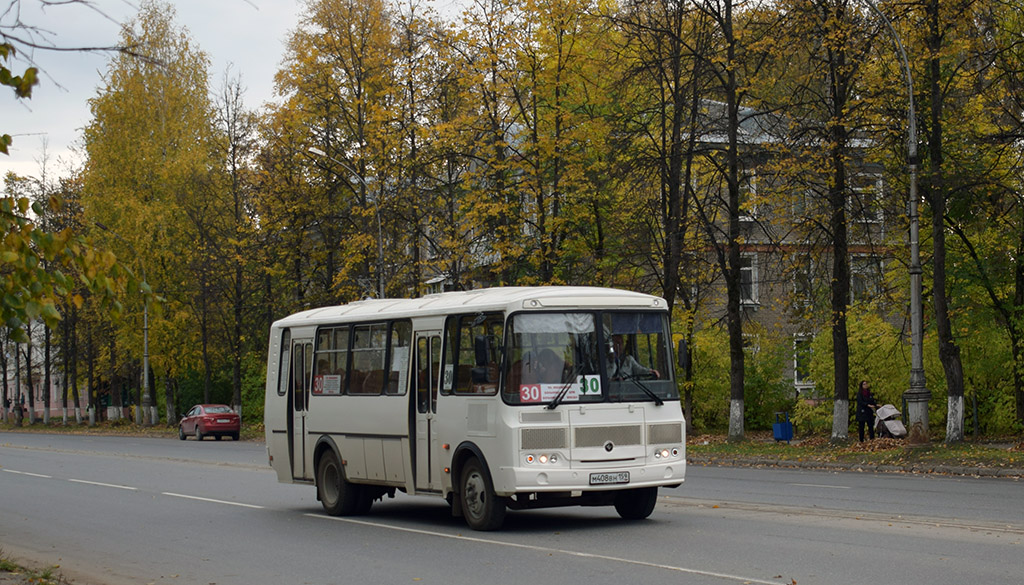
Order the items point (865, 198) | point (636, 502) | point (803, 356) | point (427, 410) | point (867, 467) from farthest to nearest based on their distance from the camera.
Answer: point (803, 356), point (865, 198), point (867, 467), point (427, 410), point (636, 502)

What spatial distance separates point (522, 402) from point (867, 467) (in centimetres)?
1354

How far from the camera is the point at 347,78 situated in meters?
47.0

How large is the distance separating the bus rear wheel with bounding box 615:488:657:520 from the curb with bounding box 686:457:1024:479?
9996 mm

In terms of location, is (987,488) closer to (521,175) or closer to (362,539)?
(362,539)

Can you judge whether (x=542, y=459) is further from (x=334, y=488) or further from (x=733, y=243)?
(x=733, y=243)

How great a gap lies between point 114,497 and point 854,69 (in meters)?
18.8

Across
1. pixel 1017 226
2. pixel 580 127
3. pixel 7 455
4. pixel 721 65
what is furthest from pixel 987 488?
pixel 7 455

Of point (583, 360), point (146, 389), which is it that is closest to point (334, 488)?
point (583, 360)

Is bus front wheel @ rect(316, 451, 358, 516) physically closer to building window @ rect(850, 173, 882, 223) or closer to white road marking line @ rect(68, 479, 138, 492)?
white road marking line @ rect(68, 479, 138, 492)

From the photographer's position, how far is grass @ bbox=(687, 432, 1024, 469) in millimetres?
24516

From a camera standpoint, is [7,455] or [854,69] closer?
[854,69]

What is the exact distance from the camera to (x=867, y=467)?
25.6 meters

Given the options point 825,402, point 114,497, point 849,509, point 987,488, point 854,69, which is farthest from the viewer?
point 825,402

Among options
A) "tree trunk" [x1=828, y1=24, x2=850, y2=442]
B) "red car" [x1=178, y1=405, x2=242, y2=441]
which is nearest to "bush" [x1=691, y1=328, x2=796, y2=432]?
"tree trunk" [x1=828, y1=24, x2=850, y2=442]
